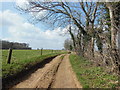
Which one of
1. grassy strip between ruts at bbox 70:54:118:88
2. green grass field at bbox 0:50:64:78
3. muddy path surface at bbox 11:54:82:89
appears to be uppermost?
green grass field at bbox 0:50:64:78

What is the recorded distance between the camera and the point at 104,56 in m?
7.64

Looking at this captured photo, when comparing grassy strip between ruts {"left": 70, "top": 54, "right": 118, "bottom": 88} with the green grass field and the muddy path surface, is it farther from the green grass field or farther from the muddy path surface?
the green grass field

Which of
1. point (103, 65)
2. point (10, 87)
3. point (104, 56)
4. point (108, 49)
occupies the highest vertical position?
point (108, 49)

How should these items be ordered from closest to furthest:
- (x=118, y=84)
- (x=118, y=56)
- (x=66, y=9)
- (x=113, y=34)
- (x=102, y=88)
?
(x=102, y=88)
(x=118, y=84)
(x=118, y=56)
(x=113, y=34)
(x=66, y=9)

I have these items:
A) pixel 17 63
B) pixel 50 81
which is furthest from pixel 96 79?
pixel 17 63

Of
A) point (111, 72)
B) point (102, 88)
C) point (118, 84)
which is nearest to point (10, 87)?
point (102, 88)

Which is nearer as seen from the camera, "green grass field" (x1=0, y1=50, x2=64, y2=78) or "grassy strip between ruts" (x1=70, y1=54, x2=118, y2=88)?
"grassy strip between ruts" (x1=70, y1=54, x2=118, y2=88)

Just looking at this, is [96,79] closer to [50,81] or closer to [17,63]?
[50,81]

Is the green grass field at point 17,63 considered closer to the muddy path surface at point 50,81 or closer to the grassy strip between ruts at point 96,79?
the muddy path surface at point 50,81

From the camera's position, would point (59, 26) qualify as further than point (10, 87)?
Yes

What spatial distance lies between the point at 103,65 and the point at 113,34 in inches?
89.6

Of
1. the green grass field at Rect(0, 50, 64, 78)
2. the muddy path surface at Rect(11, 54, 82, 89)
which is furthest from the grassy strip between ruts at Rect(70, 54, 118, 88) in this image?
the green grass field at Rect(0, 50, 64, 78)

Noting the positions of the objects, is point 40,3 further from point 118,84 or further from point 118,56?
point 118,84

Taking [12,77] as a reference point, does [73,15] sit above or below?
above
